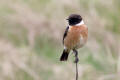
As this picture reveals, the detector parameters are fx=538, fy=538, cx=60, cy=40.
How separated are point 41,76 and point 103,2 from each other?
1.85 meters

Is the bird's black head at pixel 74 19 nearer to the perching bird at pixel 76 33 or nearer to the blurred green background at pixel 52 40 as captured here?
the perching bird at pixel 76 33

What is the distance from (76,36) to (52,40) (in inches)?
108

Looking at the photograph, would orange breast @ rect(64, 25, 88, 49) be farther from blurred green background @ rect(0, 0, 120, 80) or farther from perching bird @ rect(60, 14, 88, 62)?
blurred green background @ rect(0, 0, 120, 80)

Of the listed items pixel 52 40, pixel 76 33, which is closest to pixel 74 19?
pixel 76 33

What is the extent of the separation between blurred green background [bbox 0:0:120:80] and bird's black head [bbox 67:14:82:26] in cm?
171

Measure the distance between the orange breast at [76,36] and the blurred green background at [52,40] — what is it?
1617mm

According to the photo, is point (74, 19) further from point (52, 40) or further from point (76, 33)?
point (52, 40)

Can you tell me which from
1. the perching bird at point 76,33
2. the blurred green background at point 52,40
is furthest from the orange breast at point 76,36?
the blurred green background at point 52,40

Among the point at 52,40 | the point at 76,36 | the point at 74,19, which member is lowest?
the point at 52,40

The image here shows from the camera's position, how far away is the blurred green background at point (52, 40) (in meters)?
7.20

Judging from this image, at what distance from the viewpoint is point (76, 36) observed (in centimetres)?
529

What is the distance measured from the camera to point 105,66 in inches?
291

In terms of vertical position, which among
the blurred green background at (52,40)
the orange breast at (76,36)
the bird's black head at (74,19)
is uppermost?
the bird's black head at (74,19)

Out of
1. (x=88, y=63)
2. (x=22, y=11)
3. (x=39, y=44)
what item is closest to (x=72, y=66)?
(x=88, y=63)
